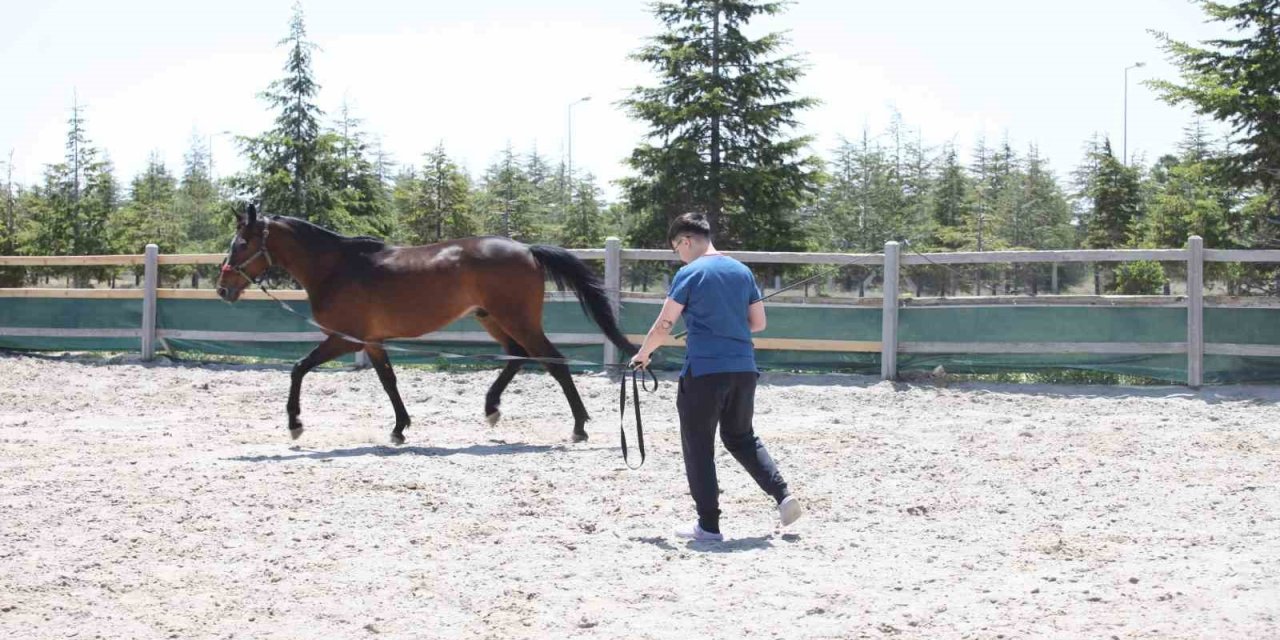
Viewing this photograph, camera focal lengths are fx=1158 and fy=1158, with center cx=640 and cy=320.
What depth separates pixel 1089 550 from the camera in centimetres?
516

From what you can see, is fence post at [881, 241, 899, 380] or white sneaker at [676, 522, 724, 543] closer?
white sneaker at [676, 522, 724, 543]

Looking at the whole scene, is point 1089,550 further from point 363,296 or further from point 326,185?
point 326,185

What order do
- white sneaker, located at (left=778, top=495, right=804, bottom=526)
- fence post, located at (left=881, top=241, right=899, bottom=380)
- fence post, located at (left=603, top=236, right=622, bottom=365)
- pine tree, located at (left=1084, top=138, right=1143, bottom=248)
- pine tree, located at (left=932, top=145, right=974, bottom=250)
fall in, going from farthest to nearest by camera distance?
pine tree, located at (left=932, top=145, right=974, bottom=250) → pine tree, located at (left=1084, top=138, right=1143, bottom=248) → fence post, located at (left=603, top=236, right=622, bottom=365) → fence post, located at (left=881, top=241, right=899, bottom=380) → white sneaker, located at (left=778, top=495, right=804, bottom=526)

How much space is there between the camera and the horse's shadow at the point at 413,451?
781 centimetres

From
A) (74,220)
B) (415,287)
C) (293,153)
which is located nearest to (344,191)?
(293,153)

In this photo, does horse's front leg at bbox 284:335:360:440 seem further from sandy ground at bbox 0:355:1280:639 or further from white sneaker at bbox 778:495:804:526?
white sneaker at bbox 778:495:804:526

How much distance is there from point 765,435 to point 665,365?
12.9ft

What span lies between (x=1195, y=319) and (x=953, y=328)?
2.31 meters

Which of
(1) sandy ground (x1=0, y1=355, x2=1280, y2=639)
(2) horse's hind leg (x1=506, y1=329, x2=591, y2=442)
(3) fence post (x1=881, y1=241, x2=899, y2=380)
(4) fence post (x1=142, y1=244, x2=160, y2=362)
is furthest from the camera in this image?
(4) fence post (x1=142, y1=244, x2=160, y2=362)

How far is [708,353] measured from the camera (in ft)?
17.6

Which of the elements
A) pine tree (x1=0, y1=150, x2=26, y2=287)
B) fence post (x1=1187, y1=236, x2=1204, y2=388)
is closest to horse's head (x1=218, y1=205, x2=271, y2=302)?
fence post (x1=1187, y1=236, x2=1204, y2=388)

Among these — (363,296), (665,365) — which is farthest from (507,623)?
(665,365)

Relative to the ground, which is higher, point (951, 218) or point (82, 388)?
point (951, 218)

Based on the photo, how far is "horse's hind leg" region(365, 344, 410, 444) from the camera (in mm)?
8492
